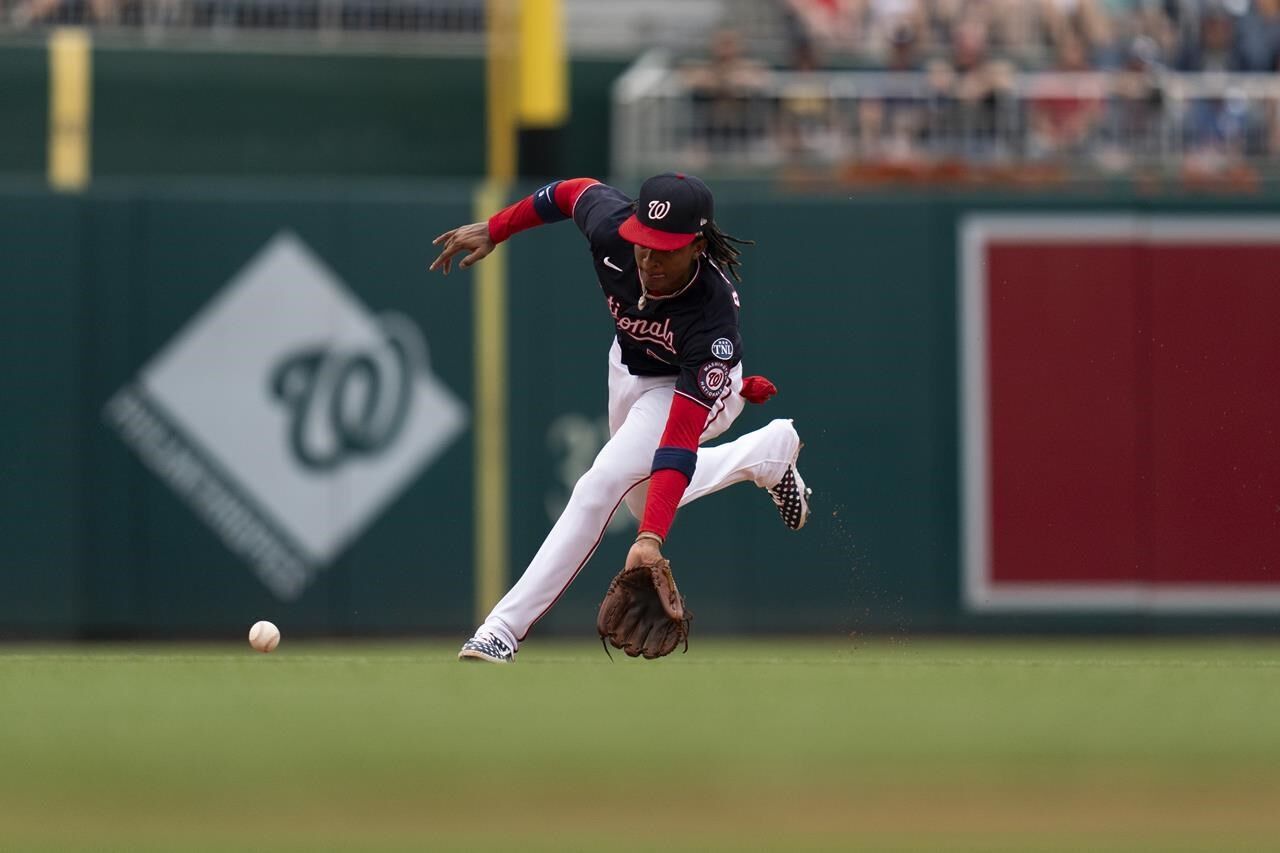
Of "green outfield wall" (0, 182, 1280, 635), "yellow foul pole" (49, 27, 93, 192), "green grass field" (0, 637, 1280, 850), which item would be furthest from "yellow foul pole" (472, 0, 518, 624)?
"green grass field" (0, 637, 1280, 850)

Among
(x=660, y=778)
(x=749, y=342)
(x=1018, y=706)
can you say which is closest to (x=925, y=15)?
(x=749, y=342)

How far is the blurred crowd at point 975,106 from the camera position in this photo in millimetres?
15703

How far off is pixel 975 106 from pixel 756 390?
747 cm

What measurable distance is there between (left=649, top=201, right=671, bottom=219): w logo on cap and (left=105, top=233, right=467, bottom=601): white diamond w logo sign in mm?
6802

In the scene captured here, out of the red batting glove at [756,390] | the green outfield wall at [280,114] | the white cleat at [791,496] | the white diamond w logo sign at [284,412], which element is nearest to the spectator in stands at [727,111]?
the green outfield wall at [280,114]

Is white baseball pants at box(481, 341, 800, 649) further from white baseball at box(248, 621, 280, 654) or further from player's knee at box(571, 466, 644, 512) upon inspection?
white baseball at box(248, 621, 280, 654)

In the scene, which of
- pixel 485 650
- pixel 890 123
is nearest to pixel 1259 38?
pixel 890 123

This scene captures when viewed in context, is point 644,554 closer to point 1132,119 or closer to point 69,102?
point 1132,119

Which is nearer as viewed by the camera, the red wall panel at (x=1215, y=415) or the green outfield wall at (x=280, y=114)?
the red wall panel at (x=1215, y=415)

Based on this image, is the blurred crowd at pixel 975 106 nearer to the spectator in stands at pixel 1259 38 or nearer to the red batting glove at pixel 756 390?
the spectator in stands at pixel 1259 38

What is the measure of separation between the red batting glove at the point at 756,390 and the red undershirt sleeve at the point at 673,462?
758mm

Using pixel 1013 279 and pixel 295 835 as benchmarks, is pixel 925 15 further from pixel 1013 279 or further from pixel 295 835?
pixel 295 835

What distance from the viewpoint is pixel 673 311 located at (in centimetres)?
835

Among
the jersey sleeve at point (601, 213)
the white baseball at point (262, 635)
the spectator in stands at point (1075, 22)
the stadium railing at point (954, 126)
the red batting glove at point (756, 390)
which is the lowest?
the white baseball at point (262, 635)
